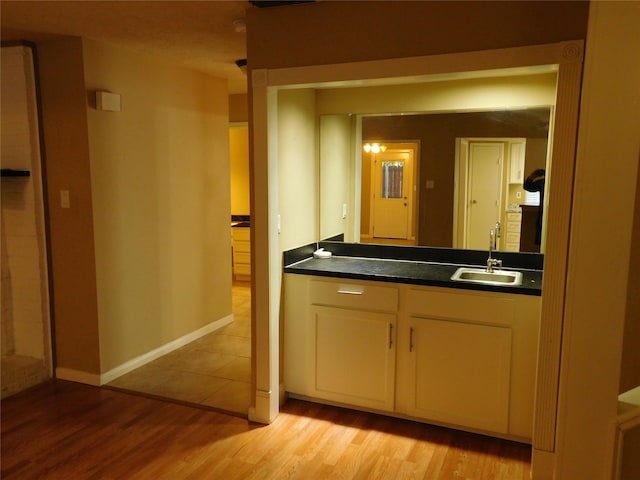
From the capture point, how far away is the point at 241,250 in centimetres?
637

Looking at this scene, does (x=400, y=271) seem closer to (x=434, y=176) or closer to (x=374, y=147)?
(x=434, y=176)

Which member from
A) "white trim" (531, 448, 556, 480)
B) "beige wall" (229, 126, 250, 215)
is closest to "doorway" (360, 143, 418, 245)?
"white trim" (531, 448, 556, 480)

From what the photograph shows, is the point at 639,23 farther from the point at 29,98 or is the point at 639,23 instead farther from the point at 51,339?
the point at 51,339

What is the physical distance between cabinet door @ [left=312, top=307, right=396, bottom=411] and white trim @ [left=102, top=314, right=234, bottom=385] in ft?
4.72

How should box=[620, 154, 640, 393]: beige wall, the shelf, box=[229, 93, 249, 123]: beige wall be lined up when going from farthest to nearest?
box=[229, 93, 249, 123]: beige wall → the shelf → box=[620, 154, 640, 393]: beige wall

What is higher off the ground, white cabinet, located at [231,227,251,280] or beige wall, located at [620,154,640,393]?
beige wall, located at [620,154,640,393]

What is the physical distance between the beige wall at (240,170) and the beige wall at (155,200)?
2254 mm

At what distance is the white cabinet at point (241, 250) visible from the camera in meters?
6.34

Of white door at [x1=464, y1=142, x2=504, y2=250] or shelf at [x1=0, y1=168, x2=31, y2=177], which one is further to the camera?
shelf at [x1=0, y1=168, x2=31, y2=177]

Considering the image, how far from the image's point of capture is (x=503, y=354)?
98.5 inches

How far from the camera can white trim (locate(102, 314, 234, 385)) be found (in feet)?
11.1

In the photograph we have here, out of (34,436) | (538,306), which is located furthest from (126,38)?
(538,306)

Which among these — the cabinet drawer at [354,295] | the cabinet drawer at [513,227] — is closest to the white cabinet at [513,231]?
the cabinet drawer at [513,227]

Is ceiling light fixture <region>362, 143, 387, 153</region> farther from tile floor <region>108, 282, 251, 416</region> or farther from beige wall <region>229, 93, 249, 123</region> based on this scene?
beige wall <region>229, 93, 249, 123</region>
